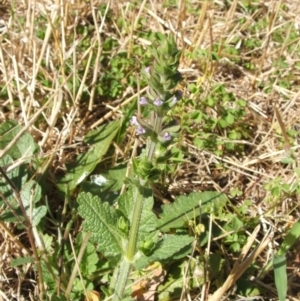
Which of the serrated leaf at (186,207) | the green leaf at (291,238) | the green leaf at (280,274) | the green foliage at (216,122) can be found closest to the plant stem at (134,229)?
the serrated leaf at (186,207)

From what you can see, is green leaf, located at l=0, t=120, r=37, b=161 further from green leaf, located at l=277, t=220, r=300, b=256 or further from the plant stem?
green leaf, located at l=277, t=220, r=300, b=256

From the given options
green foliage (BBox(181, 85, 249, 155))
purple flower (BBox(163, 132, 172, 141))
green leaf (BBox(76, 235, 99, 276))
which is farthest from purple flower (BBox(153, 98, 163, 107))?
green foliage (BBox(181, 85, 249, 155))

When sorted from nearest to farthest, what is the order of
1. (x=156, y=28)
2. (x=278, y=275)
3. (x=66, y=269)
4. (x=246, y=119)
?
(x=278, y=275), (x=66, y=269), (x=246, y=119), (x=156, y=28)

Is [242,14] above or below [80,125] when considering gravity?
above

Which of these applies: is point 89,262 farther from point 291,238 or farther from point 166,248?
point 291,238

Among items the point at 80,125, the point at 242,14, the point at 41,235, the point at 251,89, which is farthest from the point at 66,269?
the point at 242,14

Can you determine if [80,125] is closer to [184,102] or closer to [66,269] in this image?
[184,102]
